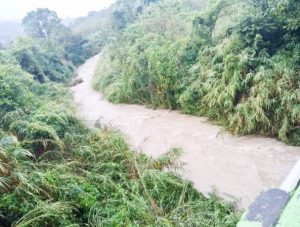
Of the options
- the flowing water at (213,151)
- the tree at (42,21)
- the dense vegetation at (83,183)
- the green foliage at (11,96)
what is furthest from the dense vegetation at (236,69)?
the tree at (42,21)

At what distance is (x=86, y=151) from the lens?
22.0ft

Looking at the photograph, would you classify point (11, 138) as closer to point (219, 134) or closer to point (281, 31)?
point (219, 134)

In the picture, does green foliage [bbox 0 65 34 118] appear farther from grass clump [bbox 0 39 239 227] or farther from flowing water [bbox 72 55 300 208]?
flowing water [bbox 72 55 300 208]

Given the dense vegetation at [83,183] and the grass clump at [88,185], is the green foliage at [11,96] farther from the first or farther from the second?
the grass clump at [88,185]

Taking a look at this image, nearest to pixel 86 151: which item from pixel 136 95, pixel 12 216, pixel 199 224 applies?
pixel 12 216

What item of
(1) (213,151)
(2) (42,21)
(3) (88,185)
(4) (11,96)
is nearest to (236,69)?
(1) (213,151)

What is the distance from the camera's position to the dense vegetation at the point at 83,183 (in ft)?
14.0

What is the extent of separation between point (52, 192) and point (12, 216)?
68 centimetres

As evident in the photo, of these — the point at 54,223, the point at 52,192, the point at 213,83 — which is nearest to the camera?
the point at 54,223

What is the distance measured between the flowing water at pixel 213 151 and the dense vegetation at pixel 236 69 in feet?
1.43

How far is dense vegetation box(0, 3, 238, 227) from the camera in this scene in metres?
4.27

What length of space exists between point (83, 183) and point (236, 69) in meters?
5.07

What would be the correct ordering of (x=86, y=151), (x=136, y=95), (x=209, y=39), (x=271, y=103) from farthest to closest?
1. (x=136, y=95)
2. (x=209, y=39)
3. (x=271, y=103)
4. (x=86, y=151)

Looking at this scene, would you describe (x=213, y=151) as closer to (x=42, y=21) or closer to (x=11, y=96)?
(x=11, y=96)
